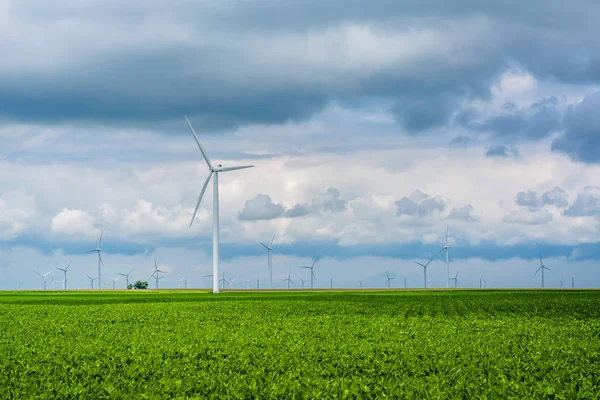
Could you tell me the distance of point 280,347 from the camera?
24812 millimetres

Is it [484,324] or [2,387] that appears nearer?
[2,387]

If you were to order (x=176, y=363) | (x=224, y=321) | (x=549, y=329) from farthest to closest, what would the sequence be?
1. (x=224, y=321)
2. (x=549, y=329)
3. (x=176, y=363)

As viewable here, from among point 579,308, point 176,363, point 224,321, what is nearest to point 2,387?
point 176,363

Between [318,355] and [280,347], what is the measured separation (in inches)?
108

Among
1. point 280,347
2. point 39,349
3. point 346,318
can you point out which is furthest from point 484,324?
point 39,349

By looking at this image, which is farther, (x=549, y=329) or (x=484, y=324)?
(x=484, y=324)

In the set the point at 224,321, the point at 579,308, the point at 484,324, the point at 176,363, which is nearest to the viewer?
the point at 176,363

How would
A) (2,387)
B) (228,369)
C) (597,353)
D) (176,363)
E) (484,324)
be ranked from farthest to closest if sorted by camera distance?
(484,324), (597,353), (176,363), (228,369), (2,387)

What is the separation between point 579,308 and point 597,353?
3347 centimetres

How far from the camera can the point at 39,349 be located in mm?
25078

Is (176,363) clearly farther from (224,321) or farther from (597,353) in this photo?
(224,321)

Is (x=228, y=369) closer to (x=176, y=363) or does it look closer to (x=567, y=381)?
(x=176, y=363)

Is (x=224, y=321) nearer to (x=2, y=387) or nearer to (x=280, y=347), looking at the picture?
(x=280, y=347)

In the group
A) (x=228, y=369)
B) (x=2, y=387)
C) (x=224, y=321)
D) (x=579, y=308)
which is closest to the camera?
(x=2, y=387)
